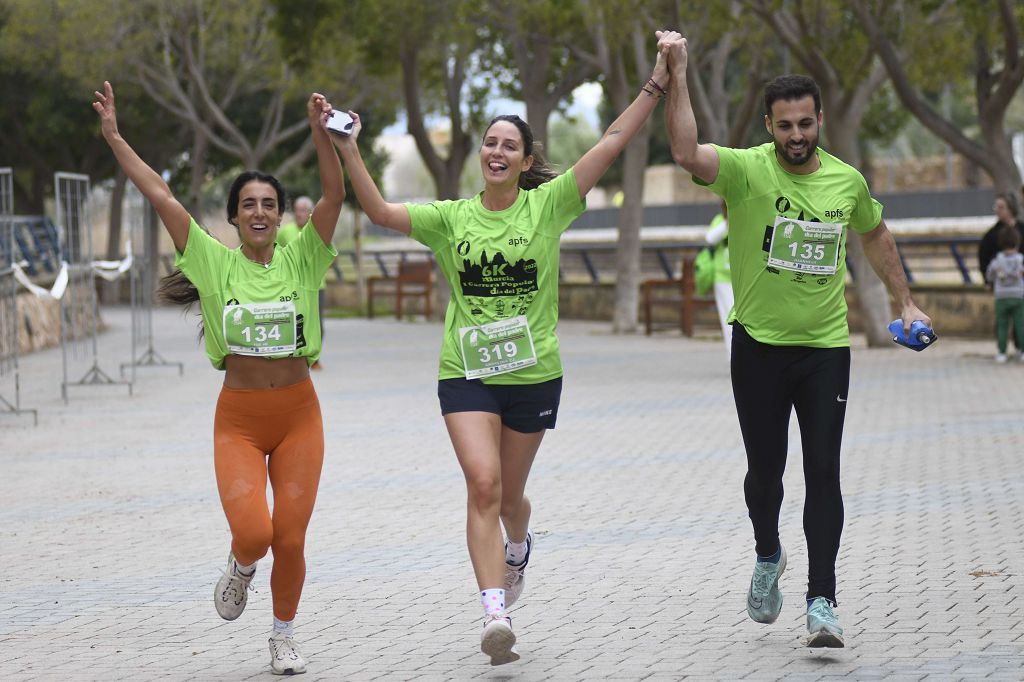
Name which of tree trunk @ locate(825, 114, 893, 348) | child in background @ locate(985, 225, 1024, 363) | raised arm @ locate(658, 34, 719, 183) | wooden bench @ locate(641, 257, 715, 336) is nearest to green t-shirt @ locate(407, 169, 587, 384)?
raised arm @ locate(658, 34, 719, 183)

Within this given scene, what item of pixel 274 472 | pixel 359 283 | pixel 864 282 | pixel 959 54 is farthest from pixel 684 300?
pixel 274 472

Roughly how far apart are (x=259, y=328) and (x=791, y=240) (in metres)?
1.82

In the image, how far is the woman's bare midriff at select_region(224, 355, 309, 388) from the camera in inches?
224

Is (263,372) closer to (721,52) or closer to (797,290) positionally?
(797,290)

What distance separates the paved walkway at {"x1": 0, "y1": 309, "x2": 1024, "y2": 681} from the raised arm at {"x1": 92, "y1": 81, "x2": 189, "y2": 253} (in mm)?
1470

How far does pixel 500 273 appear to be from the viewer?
5.61 meters

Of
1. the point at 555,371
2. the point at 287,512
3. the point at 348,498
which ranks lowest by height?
the point at 348,498

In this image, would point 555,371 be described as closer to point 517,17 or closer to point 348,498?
point 348,498

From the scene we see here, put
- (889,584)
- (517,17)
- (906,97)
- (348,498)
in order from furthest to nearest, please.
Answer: (517,17), (906,97), (348,498), (889,584)

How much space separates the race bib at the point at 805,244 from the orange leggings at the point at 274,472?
1681 mm

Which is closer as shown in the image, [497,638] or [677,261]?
[497,638]

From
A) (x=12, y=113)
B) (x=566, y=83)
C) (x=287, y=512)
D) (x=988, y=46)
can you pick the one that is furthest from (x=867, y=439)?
(x=12, y=113)

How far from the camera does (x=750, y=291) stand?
19.1 ft

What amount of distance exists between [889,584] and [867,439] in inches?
204
